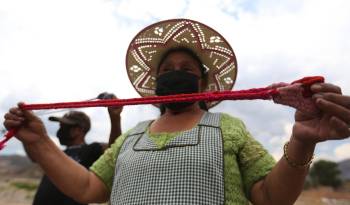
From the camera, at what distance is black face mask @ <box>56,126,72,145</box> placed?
4.57 m

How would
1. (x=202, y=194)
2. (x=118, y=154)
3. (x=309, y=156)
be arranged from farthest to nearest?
(x=118, y=154)
(x=202, y=194)
(x=309, y=156)

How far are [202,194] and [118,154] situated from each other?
68 centimetres

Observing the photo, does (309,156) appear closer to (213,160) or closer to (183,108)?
(213,160)

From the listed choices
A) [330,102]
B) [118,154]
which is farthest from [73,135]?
[330,102]

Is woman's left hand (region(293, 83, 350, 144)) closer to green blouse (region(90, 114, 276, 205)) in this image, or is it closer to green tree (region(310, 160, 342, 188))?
green blouse (region(90, 114, 276, 205))

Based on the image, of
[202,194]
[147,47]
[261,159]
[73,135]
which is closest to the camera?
[202,194]

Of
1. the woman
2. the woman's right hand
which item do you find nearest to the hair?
the woman

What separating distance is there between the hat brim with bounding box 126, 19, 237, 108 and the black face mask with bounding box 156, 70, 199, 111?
0.40 m

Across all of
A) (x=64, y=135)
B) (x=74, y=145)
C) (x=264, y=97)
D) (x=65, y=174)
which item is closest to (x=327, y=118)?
(x=264, y=97)

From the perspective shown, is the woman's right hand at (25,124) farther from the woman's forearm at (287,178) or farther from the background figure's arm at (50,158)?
the woman's forearm at (287,178)

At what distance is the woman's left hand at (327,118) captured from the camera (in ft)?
4.61

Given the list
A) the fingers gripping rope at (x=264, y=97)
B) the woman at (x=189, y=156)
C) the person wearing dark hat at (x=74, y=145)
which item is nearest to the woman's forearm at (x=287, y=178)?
the woman at (x=189, y=156)

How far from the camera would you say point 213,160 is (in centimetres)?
191

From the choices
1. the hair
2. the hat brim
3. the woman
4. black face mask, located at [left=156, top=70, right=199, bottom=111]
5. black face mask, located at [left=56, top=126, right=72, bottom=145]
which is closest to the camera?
the woman
